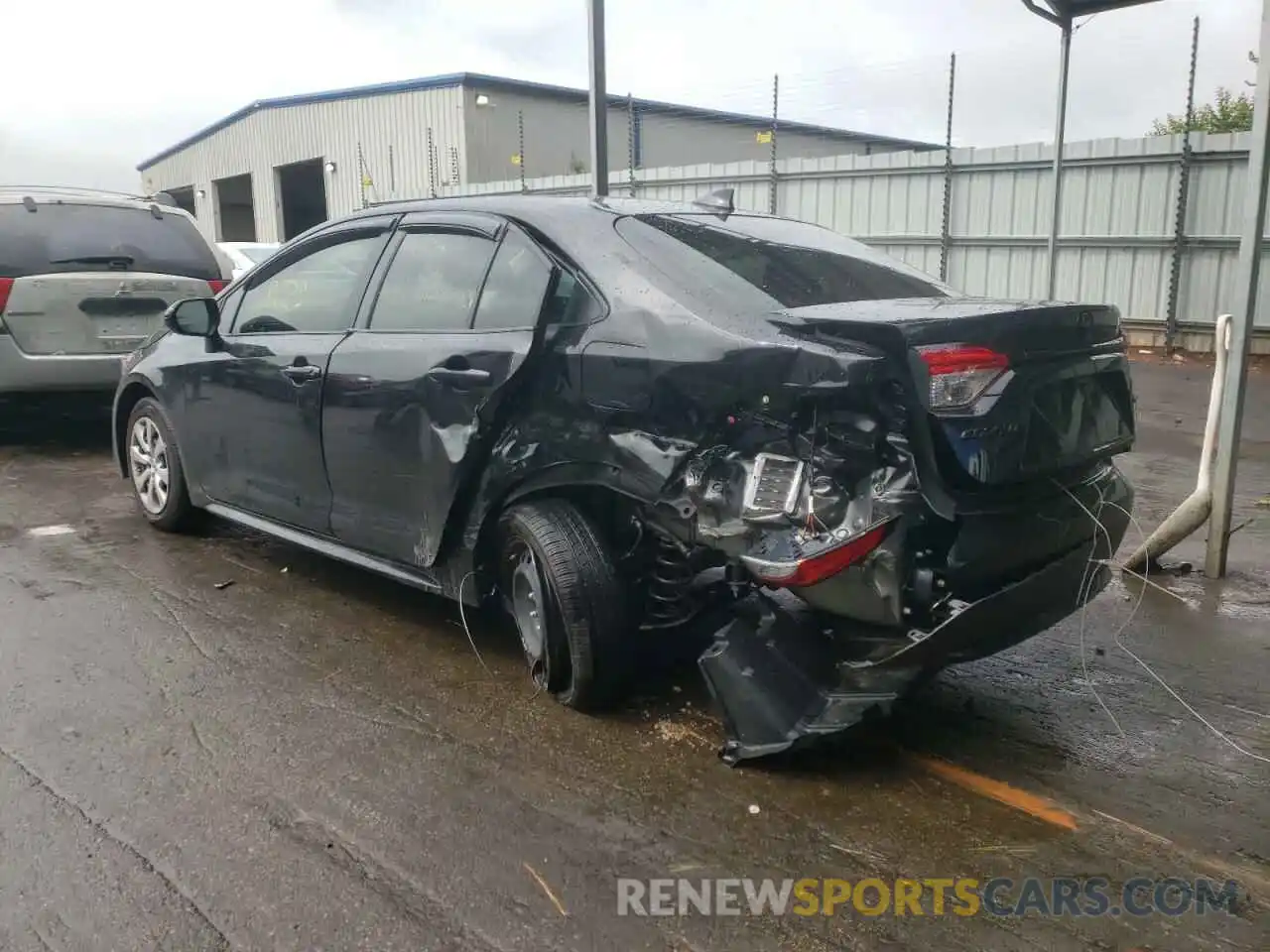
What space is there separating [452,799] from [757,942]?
1.02 meters

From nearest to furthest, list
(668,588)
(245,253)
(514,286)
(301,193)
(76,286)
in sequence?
(668,588) < (514,286) < (76,286) < (245,253) < (301,193)

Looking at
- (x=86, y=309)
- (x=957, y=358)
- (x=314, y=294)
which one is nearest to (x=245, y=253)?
(x=86, y=309)

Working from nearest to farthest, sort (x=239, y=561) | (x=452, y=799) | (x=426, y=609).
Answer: (x=452, y=799) < (x=426, y=609) < (x=239, y=561)

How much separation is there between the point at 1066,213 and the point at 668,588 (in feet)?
37.6

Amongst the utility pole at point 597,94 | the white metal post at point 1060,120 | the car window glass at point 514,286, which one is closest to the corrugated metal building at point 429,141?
the white metal post at point 1060,120

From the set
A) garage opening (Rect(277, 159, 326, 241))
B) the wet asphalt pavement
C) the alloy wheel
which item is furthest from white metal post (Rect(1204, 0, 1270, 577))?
garage opening (Rect(277, 159, 326, 241))

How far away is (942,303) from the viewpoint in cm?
322

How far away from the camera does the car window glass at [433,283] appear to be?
382 cm

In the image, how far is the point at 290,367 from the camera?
14.4 ft

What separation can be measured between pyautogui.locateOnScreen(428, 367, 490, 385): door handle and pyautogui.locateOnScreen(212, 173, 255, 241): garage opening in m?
30.8

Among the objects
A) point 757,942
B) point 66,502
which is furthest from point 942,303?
point 66,502

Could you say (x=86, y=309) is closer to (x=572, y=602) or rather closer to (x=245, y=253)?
(x=572, y=602)

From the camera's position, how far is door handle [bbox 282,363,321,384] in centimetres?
427

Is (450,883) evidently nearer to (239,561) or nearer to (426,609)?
(426,609)
